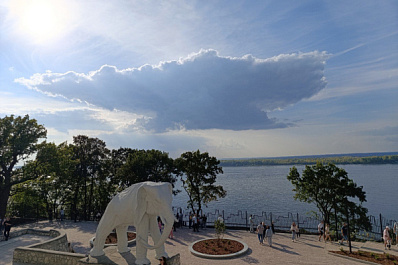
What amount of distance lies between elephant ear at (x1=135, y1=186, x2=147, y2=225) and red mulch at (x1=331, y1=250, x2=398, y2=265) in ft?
34.7

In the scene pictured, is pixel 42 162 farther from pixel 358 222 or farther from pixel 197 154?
pixel 358 222

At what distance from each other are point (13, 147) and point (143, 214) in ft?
57.3

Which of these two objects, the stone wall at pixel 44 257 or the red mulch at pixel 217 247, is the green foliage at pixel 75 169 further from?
the stone wall at pixel 44 257

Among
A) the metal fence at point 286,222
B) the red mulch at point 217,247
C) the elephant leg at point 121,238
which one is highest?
the elephant leg at point 121,238

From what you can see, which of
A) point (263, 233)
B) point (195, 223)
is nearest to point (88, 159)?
point (195, 223)

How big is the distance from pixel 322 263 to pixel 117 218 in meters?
9.65

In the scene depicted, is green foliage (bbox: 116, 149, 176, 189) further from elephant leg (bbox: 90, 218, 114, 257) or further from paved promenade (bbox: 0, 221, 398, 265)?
elephant leg (bbox: 90, 218, 114, 257)

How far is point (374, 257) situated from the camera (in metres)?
12.4

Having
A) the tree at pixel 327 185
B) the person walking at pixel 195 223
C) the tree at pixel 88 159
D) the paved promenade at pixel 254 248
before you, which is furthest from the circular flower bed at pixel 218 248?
the tree at pixel 88 159

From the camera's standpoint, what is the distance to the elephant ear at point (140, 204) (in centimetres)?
991

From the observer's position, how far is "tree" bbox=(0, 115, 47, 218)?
21122 mm

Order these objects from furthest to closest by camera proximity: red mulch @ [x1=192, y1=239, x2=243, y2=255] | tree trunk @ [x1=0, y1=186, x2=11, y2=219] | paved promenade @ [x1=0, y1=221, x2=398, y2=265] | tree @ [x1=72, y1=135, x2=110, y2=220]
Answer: tree @ [x1=72, y1=135, x2=110, y2=220] → tree trunk @ [x1=0, y1=186, x2=11, y2=219] → red mulch @ [x1=192, y1=239, x2=243, y2=255] → paved promenade @ [x1=0, y1=221, x2=398, y2=265]

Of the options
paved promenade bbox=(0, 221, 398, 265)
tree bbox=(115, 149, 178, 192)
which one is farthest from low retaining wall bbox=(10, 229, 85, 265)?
tree bbox=(115, 149, 178, 192)

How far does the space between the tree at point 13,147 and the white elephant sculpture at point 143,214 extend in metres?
15.1
